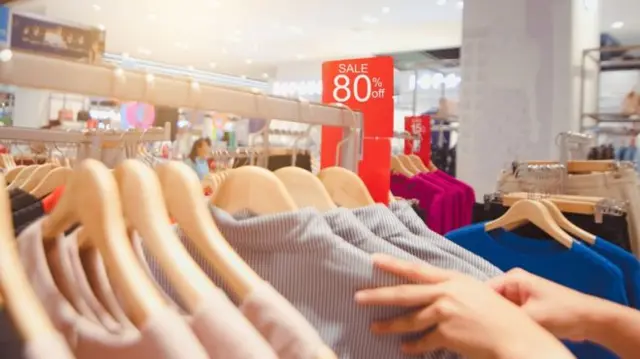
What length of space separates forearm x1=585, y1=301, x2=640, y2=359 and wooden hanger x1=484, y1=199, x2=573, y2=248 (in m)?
0.47

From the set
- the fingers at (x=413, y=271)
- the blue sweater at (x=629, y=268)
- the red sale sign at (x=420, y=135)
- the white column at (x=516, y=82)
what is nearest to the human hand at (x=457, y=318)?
the fingers at (x=413, y=271)

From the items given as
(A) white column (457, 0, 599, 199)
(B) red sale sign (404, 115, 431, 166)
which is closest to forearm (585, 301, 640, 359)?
(B) red sale sign (404, 115, 431, 166)

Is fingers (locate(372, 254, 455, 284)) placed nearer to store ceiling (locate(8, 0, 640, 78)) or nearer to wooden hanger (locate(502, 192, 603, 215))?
wooden hanger (locate(502, 192, 603, 215))

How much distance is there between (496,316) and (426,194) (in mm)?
1553

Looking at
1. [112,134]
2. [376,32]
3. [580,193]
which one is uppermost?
[376,32]

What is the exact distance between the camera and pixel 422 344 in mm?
645

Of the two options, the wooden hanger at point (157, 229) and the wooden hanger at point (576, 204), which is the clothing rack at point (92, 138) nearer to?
the wooden hanger at point (157, 229)

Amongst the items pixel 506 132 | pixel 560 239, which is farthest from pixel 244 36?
pixel 560 239

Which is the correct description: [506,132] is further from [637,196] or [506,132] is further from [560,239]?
[560,239]

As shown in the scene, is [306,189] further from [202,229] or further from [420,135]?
[420,135]

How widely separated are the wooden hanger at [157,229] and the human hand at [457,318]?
0.67 feet

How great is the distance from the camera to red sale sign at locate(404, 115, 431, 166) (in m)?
2.89

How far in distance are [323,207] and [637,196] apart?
4.56ft

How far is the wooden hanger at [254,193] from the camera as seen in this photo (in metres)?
0.75
